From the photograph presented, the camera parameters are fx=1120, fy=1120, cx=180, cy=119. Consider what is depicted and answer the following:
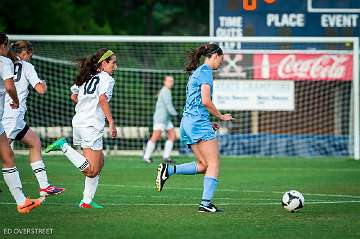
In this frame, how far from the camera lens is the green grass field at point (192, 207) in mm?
11180

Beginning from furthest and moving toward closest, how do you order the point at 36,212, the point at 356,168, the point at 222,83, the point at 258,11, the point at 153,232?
the point at 222,83 < the point at 258,11 < the point at 356,168 < the point at 36,212 < the point at 153,232

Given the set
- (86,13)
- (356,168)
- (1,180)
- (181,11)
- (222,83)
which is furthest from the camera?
(181,11)

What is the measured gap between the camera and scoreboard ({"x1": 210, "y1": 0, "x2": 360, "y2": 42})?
80.1ft

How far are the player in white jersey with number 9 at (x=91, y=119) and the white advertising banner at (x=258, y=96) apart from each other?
14.8 metres

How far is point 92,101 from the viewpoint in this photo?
532 inches

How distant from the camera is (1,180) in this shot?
18.6m

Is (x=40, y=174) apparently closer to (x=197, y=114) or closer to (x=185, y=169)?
(x=185, y=169)

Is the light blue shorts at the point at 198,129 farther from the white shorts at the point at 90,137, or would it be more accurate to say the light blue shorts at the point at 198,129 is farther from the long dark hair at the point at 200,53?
the white shorts at the point at 90,137

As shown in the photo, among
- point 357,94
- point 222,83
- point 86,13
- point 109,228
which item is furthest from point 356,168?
point 86,13

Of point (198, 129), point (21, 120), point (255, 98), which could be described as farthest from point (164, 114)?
point (198, 129)

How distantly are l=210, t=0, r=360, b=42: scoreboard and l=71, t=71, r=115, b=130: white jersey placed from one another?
1121cm

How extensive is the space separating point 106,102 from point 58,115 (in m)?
16.3

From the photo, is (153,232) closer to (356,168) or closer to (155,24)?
(356,168)

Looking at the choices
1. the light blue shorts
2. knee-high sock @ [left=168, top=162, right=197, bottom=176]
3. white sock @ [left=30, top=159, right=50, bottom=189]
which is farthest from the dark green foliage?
the light blue shorts
